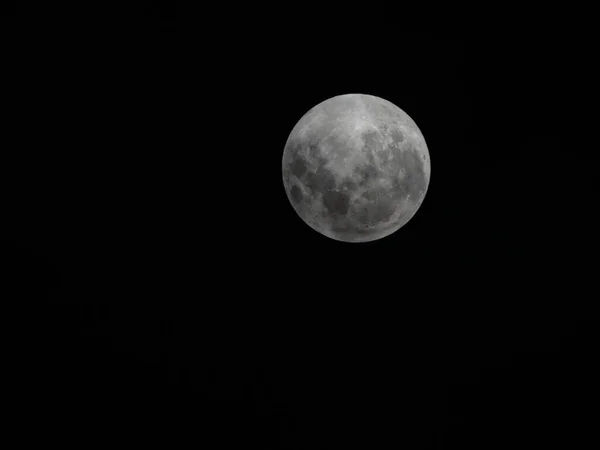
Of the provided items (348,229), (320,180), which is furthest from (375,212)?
(320,180)

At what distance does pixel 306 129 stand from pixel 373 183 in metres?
0.82

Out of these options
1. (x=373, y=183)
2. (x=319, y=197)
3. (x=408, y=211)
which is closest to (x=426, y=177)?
(x=408, y=211)

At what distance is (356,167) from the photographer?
15.9 ft

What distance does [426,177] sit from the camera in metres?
5.28

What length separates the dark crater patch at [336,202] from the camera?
4.91m

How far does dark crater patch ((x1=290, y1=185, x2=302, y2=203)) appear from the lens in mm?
5156

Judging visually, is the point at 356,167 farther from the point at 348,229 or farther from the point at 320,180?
the point at 348,229

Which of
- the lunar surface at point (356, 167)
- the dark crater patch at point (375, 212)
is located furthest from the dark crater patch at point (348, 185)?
the dark crater patch at point (375, 212)

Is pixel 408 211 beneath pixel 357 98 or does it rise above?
beneath

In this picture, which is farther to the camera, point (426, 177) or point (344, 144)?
point (426, 177)

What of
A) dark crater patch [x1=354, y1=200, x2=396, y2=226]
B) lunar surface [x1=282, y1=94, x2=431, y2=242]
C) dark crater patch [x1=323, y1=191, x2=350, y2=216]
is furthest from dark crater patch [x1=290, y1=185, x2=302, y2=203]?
dark crater patch [x1=354, y1=200, x2=396, y2=226]

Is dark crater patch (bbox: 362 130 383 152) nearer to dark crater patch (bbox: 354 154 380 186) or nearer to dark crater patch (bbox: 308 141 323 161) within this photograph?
dark crater patch (bbox: 354 154 380 186)

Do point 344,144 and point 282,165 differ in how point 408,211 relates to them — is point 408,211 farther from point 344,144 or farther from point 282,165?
point 282,165

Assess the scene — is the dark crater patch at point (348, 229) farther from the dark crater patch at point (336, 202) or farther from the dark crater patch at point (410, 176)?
the dark crater patch at point (410, 176)
